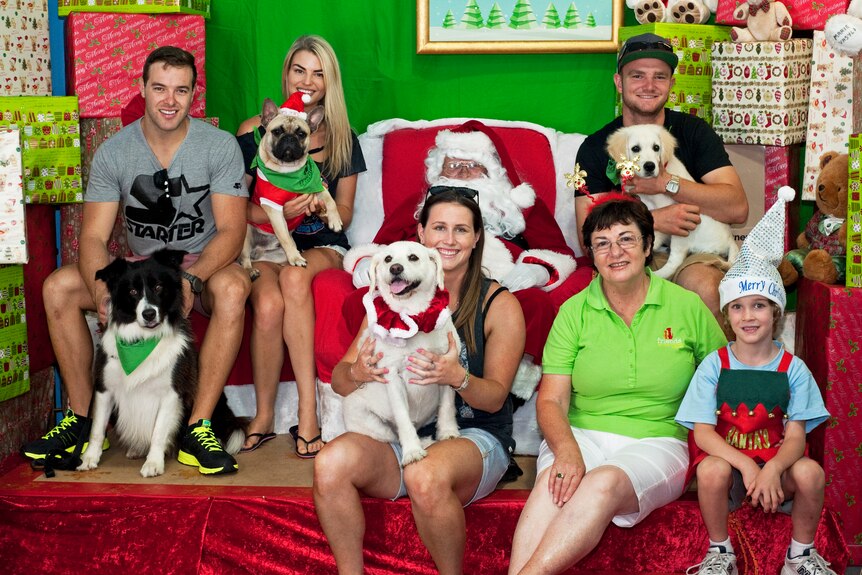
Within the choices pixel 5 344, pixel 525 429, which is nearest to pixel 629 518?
pixel 525 429

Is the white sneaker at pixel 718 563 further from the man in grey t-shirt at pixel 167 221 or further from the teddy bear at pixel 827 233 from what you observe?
the man in grey t-shirt at pixel 167 221

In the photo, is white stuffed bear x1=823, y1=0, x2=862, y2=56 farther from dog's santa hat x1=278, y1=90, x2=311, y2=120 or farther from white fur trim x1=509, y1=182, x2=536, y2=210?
dog's santa hat x1=278, y1=90, x2=311, y2=120

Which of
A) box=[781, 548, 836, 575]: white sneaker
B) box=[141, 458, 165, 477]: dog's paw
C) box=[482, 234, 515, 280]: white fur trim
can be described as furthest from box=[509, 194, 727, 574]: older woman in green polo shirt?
box=[141, 458, 165, 477]: dog's paw

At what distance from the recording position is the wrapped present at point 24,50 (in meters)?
3.83

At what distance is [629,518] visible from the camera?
8.43 ft

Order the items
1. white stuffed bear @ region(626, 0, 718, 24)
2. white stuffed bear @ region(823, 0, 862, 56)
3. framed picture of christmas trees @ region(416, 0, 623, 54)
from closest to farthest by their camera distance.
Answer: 1. white stuffed bear @ region(823, 0, 862, 56)
2. white stuffed bear @ region(626, 0, 718, 24)
3. framed picture of christmas trees @ region(416, 0, 623, 54)

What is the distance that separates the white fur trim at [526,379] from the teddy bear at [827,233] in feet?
3.38

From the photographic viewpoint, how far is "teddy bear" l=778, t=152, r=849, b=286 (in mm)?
3305

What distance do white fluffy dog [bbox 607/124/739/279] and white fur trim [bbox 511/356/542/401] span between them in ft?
2.02

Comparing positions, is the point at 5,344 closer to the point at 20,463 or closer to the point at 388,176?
the point at 20,463

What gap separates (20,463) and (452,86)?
96.1 inches

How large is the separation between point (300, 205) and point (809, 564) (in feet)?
6.74

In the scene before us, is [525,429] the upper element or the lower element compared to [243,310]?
lower

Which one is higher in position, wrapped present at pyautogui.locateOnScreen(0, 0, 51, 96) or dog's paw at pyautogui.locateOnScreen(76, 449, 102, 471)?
wrapped present at pyautogui.locateOnScreen(0, 0, 51, 96)
